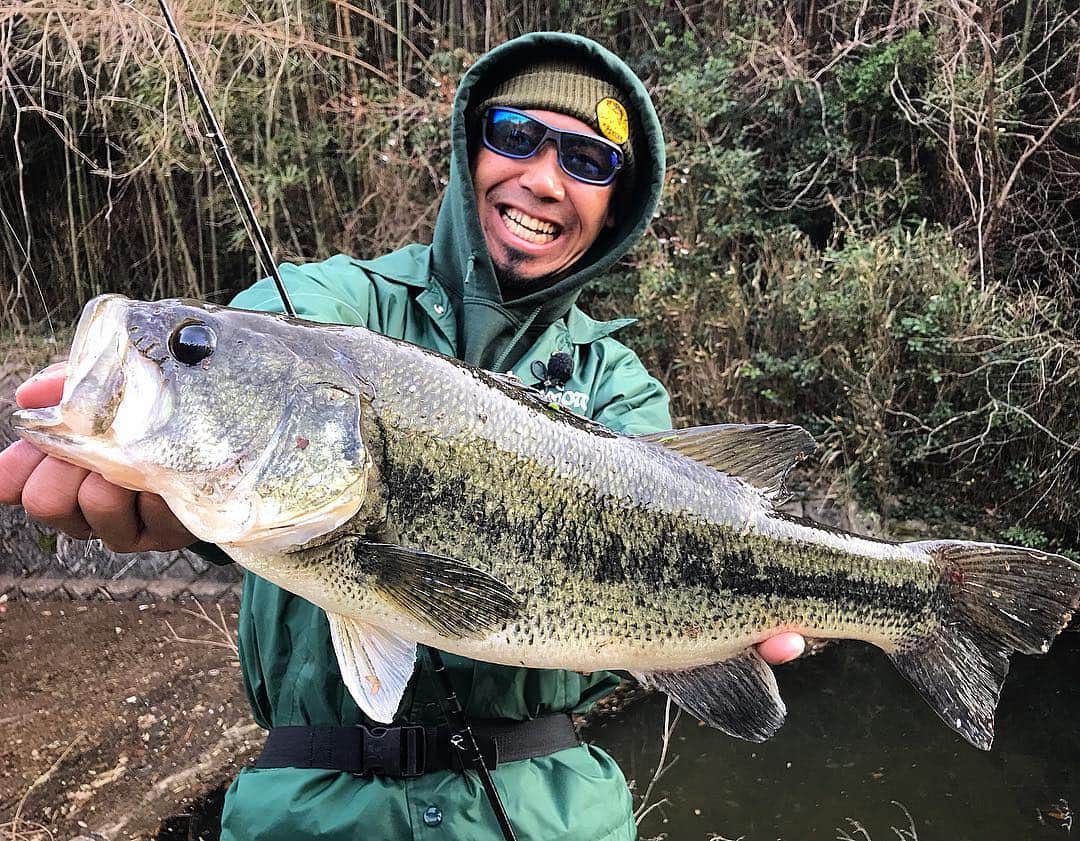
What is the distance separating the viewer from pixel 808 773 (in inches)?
201

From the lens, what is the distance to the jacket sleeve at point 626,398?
2.55 m

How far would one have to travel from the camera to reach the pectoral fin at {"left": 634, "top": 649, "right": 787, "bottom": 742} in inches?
82.6

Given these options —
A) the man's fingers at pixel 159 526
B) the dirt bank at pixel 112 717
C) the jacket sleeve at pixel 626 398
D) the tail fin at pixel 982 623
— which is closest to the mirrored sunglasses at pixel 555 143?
the jacket sleeve at pixel 626 398

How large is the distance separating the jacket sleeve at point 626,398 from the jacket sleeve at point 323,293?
75cm

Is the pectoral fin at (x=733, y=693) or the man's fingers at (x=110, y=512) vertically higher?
the man's fingers at (x=110, y=512)

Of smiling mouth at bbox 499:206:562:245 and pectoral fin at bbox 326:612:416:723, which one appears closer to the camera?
pectoral fin at bbox 326:612:416:723

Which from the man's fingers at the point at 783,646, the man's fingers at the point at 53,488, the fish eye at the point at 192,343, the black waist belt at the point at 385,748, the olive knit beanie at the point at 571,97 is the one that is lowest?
the black waist belt at the point at 385,748

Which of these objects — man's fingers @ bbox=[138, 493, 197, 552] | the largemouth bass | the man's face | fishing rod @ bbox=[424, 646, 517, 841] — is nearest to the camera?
the largemouth bass

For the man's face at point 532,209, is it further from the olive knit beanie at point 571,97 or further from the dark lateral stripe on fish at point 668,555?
the dark lateral stripe on fish at point 668,555

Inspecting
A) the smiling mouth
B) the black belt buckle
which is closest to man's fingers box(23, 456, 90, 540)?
the black belt buckle

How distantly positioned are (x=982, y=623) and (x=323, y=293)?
6.42ft

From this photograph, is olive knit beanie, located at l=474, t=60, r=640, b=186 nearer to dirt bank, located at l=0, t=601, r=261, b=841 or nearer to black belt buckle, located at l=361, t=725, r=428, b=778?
black belt buckle, located at l=361, t=725, r=428, b=778

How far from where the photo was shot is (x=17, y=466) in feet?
5.36

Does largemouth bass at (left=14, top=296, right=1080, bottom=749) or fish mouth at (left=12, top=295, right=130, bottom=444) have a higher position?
fish mouth at (left=12, top=295, right=130, bottom=444)
